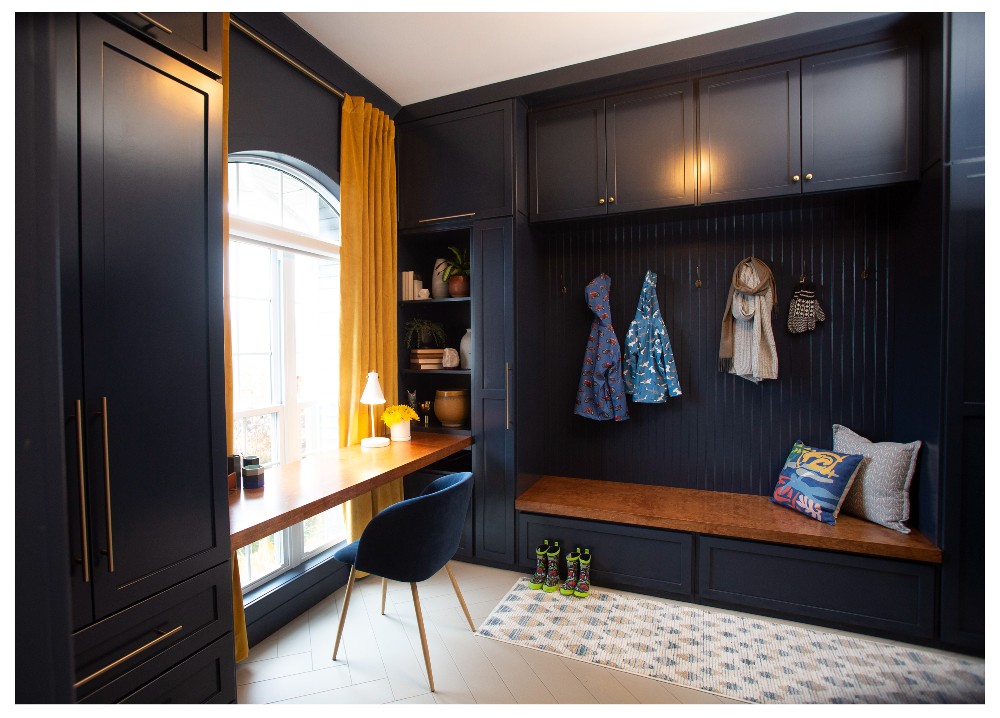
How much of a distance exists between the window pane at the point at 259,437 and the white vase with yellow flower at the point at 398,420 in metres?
0.53

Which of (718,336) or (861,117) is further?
(718,336)

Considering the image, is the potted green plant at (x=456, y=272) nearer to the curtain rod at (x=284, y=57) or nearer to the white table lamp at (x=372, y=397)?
the white table lamp at (x=372, y=397)

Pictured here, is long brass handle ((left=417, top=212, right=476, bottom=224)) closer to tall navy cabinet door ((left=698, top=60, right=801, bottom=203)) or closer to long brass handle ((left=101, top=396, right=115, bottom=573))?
tall navy cabinet door ((left=698, top=60, right=801, bottom=203))

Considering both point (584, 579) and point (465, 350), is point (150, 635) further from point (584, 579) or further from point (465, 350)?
point (465, 350)

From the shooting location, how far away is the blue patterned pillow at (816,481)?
2064mm

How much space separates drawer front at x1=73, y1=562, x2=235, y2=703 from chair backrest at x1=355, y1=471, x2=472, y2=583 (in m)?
0.45

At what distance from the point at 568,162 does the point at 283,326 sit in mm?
1610

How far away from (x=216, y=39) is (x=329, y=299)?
4.31 ft

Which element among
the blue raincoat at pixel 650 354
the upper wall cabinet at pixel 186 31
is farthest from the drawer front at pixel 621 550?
the upper wall cabinet at pixel 186 31

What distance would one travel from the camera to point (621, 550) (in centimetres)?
232

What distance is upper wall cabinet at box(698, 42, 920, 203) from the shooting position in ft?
6.41

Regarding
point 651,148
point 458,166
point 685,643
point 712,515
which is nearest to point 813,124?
point 651,148

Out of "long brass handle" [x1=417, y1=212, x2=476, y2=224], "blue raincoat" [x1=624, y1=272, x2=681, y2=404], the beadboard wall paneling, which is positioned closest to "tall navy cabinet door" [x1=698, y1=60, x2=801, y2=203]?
the beadboard wall paneling

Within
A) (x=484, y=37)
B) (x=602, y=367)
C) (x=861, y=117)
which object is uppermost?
(x=484, y=37)
